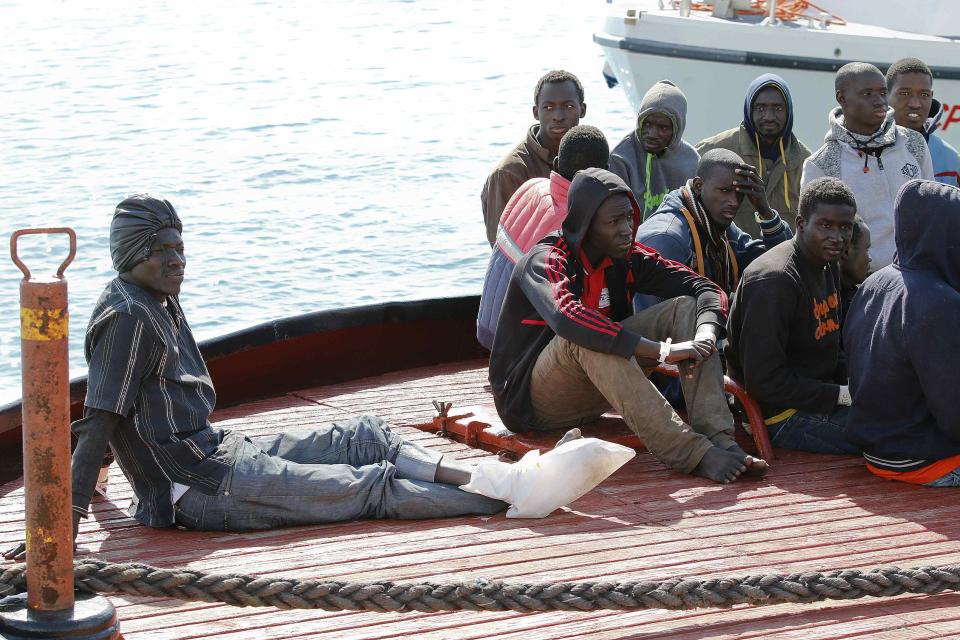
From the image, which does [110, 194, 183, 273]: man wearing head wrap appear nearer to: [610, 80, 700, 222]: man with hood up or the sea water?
[610, 80, 700, 222]: man with hood up

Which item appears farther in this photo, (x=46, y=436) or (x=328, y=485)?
(x=328, y=485)

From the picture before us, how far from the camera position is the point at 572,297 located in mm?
4746

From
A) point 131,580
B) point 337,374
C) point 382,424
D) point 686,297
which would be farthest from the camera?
point 337,374

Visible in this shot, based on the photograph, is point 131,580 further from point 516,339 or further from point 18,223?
point 18,223

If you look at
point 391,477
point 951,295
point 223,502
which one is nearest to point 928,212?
point 951,295

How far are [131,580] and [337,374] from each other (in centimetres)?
342

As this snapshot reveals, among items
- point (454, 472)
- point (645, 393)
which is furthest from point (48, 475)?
point (645, 393)

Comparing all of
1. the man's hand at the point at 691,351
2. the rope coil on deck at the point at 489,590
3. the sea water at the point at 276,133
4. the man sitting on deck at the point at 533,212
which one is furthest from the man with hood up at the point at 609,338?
the sea water at the point at 276,133

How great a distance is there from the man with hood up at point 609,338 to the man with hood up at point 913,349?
0.46 m

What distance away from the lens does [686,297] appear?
502 cm

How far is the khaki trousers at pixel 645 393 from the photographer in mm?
4750

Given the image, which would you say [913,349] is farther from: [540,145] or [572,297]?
[540,145]

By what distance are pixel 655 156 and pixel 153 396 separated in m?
3.01

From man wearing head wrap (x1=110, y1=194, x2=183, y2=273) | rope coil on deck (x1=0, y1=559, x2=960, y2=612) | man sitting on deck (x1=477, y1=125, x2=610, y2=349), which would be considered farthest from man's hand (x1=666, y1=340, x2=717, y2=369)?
man wearing head wrap (x1=110, y1=194, x2=183, y2=273)
